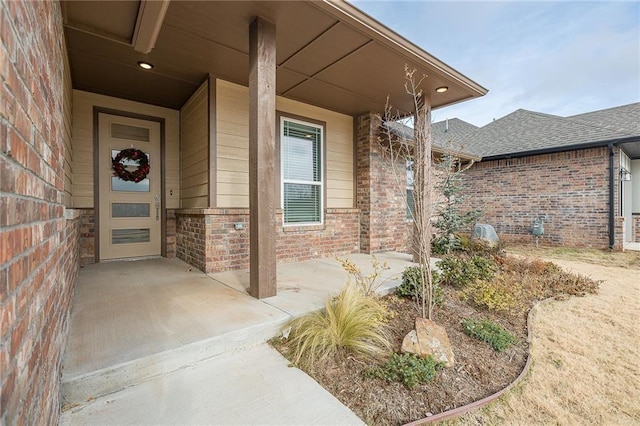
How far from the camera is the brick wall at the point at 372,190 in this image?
608 cm

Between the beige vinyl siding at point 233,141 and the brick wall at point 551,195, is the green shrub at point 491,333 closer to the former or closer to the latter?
the beige vinyl siding at point 233,141

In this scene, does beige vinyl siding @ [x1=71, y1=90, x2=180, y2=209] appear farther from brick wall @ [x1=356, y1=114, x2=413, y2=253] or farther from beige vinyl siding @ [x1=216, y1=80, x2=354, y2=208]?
brick wall @ [x1=356, y1=114, x2=413, y2=253]

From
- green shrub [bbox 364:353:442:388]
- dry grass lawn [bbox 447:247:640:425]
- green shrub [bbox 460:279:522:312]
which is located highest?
green shrub [bbox 460:279:522:312]

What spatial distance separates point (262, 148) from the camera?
3.10 meters

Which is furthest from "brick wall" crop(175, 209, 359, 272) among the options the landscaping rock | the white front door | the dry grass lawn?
the dry grass lawn

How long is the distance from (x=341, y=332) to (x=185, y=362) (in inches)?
47.6

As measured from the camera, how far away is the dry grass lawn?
1863 mm

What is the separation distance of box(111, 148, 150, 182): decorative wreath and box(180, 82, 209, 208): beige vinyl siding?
618 mm

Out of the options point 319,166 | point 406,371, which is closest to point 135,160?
point 319,166

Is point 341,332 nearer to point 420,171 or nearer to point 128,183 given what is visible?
point 420,171

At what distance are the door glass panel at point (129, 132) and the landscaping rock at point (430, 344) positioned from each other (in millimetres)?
5409

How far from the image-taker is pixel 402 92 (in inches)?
199

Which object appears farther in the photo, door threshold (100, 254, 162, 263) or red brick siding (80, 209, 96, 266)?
door threshold (100, 254, 162, 263)

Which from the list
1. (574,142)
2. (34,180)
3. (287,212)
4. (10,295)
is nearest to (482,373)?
(10,295)
